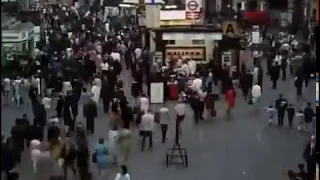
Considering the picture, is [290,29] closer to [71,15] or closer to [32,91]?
[71,15]

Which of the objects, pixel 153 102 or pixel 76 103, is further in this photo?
pixel 153 102

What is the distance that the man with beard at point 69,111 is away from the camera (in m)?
19.1

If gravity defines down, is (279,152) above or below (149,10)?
below

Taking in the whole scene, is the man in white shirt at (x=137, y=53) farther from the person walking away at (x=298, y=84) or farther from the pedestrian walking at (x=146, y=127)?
the pedestrian walking at (x=146, y=127)

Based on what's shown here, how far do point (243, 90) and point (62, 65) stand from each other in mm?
5861

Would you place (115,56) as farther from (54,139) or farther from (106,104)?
(54,139)

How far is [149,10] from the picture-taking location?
32.1 m

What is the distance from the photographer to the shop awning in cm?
4559

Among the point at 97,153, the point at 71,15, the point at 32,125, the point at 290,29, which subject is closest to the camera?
the point at 97,153

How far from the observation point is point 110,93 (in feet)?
73.8

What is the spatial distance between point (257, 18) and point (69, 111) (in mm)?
29364

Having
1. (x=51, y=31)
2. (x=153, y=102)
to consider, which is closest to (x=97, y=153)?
(x=153, y=102)

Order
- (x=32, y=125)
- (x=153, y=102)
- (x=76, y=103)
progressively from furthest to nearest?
1. (x=153, y=102)
2. (x=76, y=103)
3. (x=32, y=125)

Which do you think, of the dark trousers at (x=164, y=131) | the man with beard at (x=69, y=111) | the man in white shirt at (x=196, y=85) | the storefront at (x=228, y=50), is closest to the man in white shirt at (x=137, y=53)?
the storefront at (x=228, y=50)
